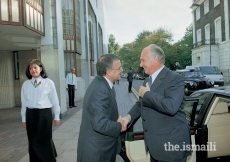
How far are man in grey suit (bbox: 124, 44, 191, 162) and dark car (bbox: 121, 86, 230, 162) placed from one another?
0.59 metres

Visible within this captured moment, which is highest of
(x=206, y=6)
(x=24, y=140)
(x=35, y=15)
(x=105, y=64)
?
(x=206, y=6)

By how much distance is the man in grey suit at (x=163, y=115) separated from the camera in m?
2.02

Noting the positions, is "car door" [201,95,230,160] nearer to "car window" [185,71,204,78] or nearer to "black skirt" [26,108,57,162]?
"black skirt" [26,108,57,162]

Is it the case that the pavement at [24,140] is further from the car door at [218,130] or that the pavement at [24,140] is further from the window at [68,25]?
the window at [68,25]

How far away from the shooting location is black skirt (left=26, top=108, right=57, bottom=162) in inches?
142

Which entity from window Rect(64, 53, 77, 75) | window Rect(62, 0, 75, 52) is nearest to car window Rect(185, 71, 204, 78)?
window Rect(64, 53, 77, 75)

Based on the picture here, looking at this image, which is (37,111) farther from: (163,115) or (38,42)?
(38,42)

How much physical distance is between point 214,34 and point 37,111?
1312 inches

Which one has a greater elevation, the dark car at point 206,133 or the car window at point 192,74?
the car window at point 192,74

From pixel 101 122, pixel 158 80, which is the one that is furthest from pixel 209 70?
pixel 101 122

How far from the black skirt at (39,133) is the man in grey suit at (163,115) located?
6.73 ft

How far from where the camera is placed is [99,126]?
1.96 m

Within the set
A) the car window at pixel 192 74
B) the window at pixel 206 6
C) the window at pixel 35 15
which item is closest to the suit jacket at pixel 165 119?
the window at pixel 35 15

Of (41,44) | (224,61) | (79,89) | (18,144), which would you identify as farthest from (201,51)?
(18,144)
